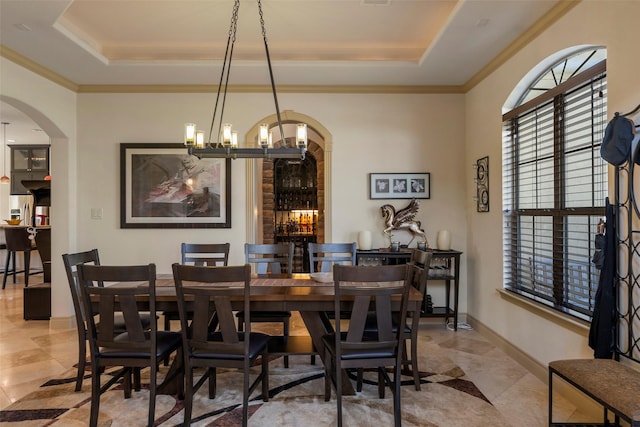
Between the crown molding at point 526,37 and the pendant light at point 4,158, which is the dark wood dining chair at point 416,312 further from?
the pendant light at point 4,158

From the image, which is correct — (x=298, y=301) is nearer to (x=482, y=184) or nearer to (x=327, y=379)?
(x=327, y=379)

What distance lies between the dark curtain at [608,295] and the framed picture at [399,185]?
8.04 ft

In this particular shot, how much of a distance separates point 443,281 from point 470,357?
1225 millimetres

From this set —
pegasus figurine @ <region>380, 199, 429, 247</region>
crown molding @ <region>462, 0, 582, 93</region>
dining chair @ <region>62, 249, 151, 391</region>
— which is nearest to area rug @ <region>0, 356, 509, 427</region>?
dining chair @ <region>62, 249, 151, 391</region>

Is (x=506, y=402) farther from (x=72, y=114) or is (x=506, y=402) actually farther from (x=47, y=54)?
(x=72, y=114)

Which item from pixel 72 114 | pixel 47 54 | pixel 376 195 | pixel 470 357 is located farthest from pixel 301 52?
pixel 470 357

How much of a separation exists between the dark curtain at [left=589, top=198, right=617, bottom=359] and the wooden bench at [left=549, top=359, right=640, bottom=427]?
4.7 inches

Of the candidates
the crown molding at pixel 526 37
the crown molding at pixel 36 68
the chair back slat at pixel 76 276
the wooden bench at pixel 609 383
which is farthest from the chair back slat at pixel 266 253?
the crown molding at pixel 36 68

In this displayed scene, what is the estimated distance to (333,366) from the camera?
2576mm

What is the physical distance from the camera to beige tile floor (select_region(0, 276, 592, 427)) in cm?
263

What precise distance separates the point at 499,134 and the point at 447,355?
2.13 metres

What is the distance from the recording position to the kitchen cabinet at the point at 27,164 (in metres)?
8.38

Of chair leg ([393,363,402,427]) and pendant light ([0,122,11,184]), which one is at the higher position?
pendant light ([0,122,11,184])

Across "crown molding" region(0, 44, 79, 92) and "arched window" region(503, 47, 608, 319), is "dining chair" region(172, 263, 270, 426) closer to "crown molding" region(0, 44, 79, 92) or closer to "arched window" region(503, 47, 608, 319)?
"arched window" region(503, 47, 608, 319)
